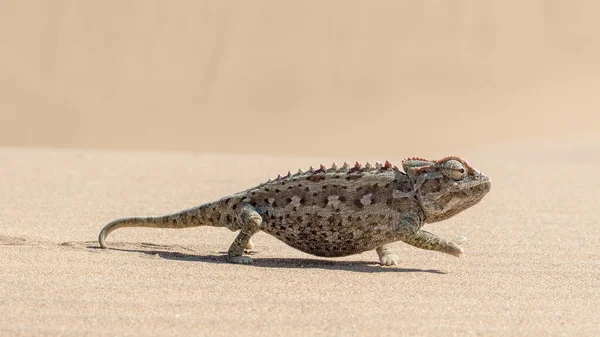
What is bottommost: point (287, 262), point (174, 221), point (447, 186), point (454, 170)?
point (287, 262)

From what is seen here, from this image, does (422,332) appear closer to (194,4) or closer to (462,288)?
(462,288)

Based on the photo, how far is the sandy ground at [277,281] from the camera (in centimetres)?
447

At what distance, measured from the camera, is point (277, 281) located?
18.4 ft

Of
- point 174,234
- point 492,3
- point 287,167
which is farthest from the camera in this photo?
point 492,3

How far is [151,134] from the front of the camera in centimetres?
3725

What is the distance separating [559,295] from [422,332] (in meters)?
1.55

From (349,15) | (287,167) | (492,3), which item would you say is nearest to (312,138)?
(349,15)

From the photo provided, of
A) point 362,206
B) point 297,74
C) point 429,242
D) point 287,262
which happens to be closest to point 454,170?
point 429,242

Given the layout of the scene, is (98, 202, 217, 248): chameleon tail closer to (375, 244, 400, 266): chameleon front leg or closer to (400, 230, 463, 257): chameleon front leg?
(375, 244, 400, 266): chameleon front leg

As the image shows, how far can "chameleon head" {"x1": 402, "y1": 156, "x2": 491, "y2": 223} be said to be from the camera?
6.29 meters

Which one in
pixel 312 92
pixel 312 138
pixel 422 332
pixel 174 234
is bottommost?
pixel 422 332

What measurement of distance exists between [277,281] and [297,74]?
35615mm

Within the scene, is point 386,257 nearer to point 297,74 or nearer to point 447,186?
point 447,186

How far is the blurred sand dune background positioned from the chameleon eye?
28411mm
